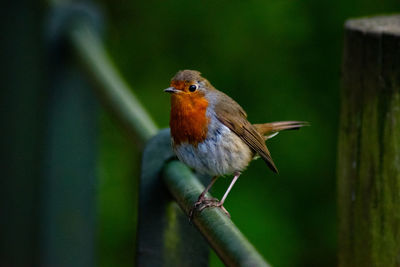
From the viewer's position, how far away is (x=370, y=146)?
199cm

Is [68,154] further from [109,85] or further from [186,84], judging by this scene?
[186,84]

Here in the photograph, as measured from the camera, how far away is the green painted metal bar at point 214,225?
1506mm

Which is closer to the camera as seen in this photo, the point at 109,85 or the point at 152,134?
the point at 152,134

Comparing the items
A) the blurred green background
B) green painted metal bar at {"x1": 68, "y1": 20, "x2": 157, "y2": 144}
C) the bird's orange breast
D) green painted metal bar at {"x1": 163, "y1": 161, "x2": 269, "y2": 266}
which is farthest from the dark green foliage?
green painted metal bar at {"x1": 163, "y1": 161, "x2": 269, "y2": 266}

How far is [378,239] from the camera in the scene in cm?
202

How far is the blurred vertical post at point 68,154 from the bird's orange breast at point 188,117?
154 centimetres

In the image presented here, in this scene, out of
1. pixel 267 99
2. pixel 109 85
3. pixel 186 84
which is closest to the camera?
pixel 186 84

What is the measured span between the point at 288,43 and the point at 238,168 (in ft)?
5.89

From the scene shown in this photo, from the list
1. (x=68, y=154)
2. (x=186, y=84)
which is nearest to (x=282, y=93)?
(x=68, y=154)

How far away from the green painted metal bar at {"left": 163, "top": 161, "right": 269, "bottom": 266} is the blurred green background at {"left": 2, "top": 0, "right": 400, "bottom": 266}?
83.2 inches

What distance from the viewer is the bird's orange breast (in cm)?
270

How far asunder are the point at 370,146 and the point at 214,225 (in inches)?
19.9

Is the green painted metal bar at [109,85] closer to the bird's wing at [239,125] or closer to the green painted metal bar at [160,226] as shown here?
the green painted metal bar at [160,226]

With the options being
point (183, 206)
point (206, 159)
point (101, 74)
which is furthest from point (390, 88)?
point (101, 74)
